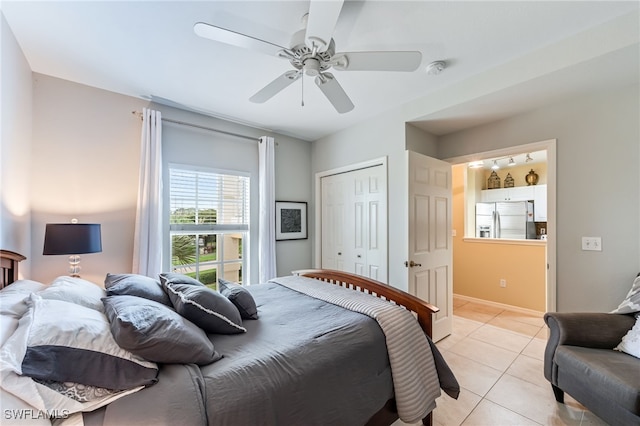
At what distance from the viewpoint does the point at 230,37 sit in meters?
1.39

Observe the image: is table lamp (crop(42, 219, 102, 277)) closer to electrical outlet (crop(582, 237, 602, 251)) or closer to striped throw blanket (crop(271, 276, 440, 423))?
striped throw blanket (crop(271, 276, 440, 423))

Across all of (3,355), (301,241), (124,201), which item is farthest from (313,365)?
(301,241)

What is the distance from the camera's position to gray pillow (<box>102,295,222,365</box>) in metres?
0.99

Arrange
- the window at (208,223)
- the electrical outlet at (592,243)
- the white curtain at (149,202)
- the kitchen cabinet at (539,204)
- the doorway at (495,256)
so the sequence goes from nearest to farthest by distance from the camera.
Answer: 1. the electrical outlet at (592,243)
2. the white curtain at (149,202)
3. the window at (208,223)
4. the doorway at (495,256)
5. the kitchen cabinet at (539,204)

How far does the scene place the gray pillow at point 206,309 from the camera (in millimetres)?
1389

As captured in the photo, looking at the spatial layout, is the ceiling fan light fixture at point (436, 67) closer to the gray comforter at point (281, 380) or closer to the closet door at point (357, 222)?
the closet door at point (357, 222)

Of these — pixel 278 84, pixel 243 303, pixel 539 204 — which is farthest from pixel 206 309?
pixel 539 204

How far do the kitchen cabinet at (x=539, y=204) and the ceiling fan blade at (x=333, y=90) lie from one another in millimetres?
4908

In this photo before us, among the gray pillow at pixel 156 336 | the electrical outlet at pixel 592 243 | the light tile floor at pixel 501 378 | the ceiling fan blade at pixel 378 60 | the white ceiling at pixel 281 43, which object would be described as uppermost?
the white ceiling at pixel 281 43

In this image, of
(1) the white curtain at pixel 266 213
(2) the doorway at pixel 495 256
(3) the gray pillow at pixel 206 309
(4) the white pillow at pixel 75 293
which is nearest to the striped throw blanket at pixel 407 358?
(3) the gray pillow at pixel 206 309

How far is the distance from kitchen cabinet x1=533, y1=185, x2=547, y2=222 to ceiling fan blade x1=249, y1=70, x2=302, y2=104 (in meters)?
5.36

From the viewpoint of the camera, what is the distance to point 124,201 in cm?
265

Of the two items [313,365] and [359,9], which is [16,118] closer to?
[359,9]

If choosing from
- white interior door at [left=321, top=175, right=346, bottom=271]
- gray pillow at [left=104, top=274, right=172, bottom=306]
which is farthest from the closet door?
gray pillow at [left=104, top=274, right=172, bottom=306]
